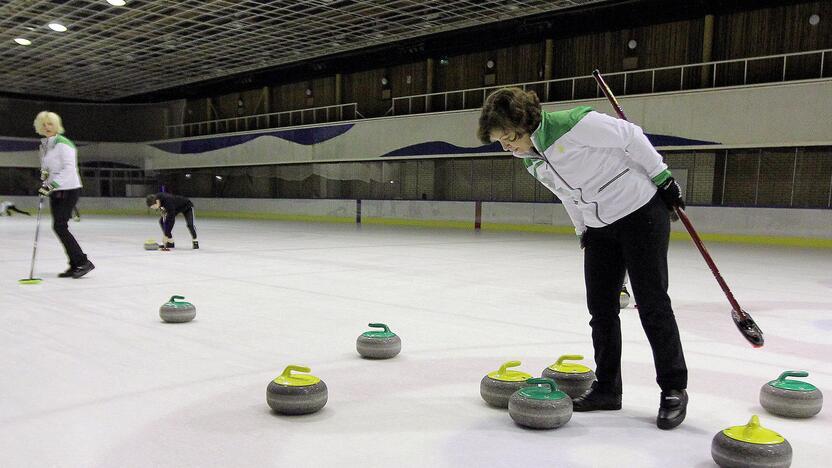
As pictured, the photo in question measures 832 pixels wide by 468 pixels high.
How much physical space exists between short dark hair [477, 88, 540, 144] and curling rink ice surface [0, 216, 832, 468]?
1.17 m

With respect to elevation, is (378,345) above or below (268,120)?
below

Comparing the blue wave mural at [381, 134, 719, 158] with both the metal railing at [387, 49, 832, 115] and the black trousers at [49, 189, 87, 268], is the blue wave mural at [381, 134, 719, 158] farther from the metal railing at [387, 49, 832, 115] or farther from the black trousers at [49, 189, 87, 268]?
the black trousers at [49, 189, 87, 268]

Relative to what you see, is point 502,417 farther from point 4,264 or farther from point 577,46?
point 577,46

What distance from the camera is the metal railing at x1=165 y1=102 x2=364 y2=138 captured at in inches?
926

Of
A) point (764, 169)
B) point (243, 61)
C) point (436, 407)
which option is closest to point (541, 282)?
point (436, 407)

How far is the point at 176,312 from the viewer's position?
173 inches

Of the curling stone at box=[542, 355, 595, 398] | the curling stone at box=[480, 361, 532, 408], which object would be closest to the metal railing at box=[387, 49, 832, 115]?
the curling stone at box=[542, 355, 595, 398]

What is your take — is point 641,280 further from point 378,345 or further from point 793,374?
point 378,345

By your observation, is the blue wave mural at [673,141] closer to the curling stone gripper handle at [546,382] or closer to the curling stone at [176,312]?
the curling stone at [176,312]

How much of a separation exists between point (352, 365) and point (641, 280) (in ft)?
5.48

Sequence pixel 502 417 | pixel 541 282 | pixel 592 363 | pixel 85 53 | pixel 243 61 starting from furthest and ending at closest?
pixel 243 61 → pixel 85 53 → pixel 541 282 → pixel 592 363 → pixel 502 417

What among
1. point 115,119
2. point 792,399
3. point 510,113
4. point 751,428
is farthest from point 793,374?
point 115,119

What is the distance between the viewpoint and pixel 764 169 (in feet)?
46.1

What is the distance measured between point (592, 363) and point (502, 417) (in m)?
1.14
